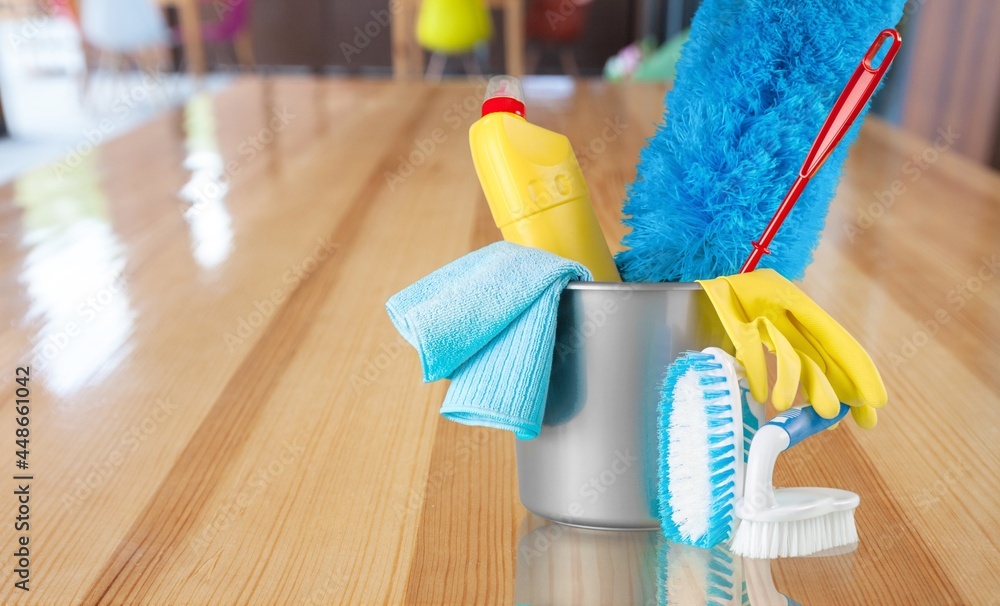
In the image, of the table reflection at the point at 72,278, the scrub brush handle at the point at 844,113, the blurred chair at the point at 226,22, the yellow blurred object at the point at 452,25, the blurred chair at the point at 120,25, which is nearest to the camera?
the scrub brush handle at the point at 844,113

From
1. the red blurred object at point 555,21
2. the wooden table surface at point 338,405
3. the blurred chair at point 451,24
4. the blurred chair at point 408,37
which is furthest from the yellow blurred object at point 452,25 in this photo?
Answer: the wooden table surface at point 338,405

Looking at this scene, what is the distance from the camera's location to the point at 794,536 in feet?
1.18

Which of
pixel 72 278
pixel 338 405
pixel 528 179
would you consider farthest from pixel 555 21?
pixel 528 179

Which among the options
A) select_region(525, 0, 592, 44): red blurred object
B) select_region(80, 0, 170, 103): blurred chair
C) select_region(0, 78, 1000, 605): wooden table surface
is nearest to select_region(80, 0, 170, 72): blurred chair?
select_region(80, 0, 170, 103): blurred chair

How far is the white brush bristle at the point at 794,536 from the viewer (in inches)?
13.8

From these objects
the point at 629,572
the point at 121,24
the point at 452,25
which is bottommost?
the point at 121,24

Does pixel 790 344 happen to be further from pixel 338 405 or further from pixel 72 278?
pixel 72 278

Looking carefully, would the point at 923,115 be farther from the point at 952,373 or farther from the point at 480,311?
the point at 480,311

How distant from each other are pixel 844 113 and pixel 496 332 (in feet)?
0.50

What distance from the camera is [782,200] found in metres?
0.37

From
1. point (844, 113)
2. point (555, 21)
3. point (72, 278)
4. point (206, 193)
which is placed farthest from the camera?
point (555, 21)

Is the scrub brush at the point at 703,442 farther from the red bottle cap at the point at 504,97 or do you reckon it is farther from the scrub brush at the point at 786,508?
the red bottle cap at the point at 504,97

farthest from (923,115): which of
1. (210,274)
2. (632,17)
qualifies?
(632,17)

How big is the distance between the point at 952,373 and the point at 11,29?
591 centimetres
